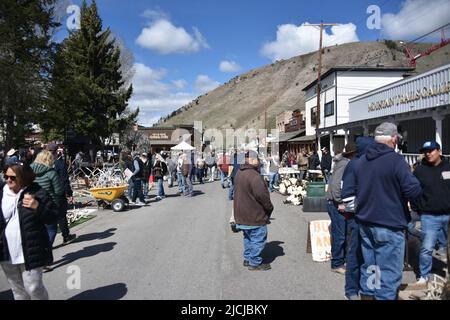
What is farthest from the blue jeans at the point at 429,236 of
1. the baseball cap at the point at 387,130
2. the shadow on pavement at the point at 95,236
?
the shadow on pavement at the point at 95,236

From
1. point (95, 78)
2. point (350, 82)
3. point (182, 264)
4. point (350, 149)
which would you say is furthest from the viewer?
point (95, 78)

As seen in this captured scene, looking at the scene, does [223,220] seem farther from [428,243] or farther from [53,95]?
[53,95]

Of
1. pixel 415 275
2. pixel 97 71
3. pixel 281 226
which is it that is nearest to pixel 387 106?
pixel 281 226

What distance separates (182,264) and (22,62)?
21.3 metres

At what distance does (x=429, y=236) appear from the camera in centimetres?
514

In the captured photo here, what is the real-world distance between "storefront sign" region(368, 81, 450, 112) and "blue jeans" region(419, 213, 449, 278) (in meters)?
12.8

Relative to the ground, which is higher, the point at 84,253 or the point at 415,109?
the point at 415,109

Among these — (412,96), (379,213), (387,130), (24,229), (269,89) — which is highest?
(269,89)

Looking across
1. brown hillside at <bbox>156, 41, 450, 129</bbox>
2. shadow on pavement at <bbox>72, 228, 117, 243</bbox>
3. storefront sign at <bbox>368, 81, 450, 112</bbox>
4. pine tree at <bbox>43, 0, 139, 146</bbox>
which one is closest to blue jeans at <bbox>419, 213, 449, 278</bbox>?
shadow on pavement at <bbox>72, 228, 117, 243</bbox>

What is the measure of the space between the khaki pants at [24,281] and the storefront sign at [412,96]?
1652 centimetres

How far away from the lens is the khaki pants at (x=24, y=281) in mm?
3926
